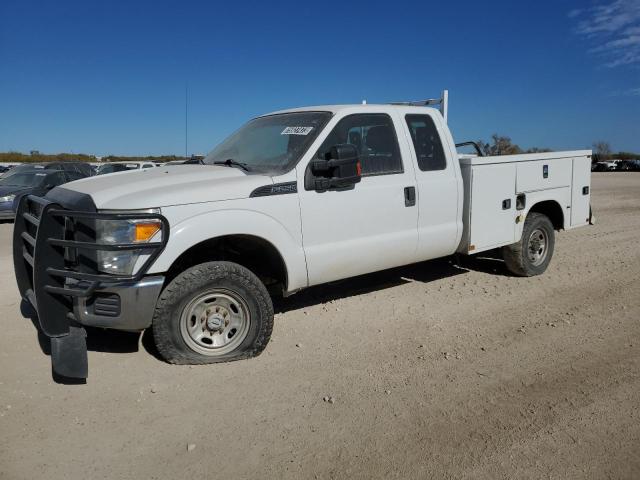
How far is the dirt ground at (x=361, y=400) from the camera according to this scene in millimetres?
2994

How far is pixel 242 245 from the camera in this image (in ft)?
15.5

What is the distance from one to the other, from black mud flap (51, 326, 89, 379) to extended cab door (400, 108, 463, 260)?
326cm

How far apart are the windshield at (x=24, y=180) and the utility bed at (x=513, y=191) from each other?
13788mm

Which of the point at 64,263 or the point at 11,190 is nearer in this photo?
the point at 64,263

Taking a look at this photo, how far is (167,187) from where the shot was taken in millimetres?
4184

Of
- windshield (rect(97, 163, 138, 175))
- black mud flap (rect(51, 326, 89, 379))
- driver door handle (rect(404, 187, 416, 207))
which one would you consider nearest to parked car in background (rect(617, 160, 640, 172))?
windshield (rect(97, 163, 138, 175))

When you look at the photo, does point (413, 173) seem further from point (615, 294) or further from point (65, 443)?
point (65, 443)

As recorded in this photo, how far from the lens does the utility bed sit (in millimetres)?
5988

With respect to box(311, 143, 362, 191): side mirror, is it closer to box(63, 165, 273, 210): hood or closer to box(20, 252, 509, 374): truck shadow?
box(63, 165, 273, 210): hood

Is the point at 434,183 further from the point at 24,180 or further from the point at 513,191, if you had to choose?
the point at 24,180

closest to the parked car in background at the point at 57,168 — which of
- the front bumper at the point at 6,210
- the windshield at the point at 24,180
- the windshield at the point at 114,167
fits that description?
the windshield at the point at 24,180

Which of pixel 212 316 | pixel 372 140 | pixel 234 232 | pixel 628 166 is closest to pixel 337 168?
pixel 372 140

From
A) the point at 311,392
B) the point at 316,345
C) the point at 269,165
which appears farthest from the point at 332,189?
the point at 311,392

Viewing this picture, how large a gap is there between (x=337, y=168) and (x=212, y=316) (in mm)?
1631
